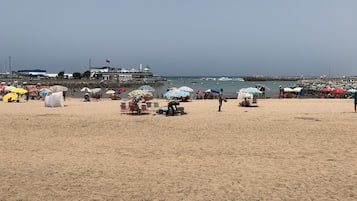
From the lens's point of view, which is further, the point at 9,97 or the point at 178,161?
the point at 9,97

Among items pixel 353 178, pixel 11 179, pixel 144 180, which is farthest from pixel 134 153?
pixel 353 178

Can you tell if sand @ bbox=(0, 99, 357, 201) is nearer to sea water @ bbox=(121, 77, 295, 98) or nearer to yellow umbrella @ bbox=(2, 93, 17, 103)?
yellow umbrella @ bbox=(2, 93, 17, 103)

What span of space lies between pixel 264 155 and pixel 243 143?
4.92 feet

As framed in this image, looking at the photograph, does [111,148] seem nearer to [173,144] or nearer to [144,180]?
[173,144]

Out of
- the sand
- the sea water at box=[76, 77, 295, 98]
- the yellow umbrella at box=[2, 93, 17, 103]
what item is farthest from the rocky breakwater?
the yellow umbrella at box=[2, 93, 17, 103]

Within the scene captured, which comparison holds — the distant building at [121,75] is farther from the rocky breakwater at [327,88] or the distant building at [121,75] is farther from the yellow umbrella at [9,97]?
the yellow umbrella at [9,97]

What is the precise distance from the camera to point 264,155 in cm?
868

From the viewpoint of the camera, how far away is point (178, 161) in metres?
8.12

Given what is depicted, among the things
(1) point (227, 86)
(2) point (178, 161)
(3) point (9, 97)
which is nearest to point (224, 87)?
(1) point (227, 86)

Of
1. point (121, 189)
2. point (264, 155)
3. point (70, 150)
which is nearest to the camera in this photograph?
point (121, 189)

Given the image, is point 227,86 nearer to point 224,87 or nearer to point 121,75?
point 224,87

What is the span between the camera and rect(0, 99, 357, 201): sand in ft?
19.6

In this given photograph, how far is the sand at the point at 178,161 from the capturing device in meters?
5.99

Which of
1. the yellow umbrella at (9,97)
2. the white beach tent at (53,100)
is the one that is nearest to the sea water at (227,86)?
the yellow umbrella at (9,97)
